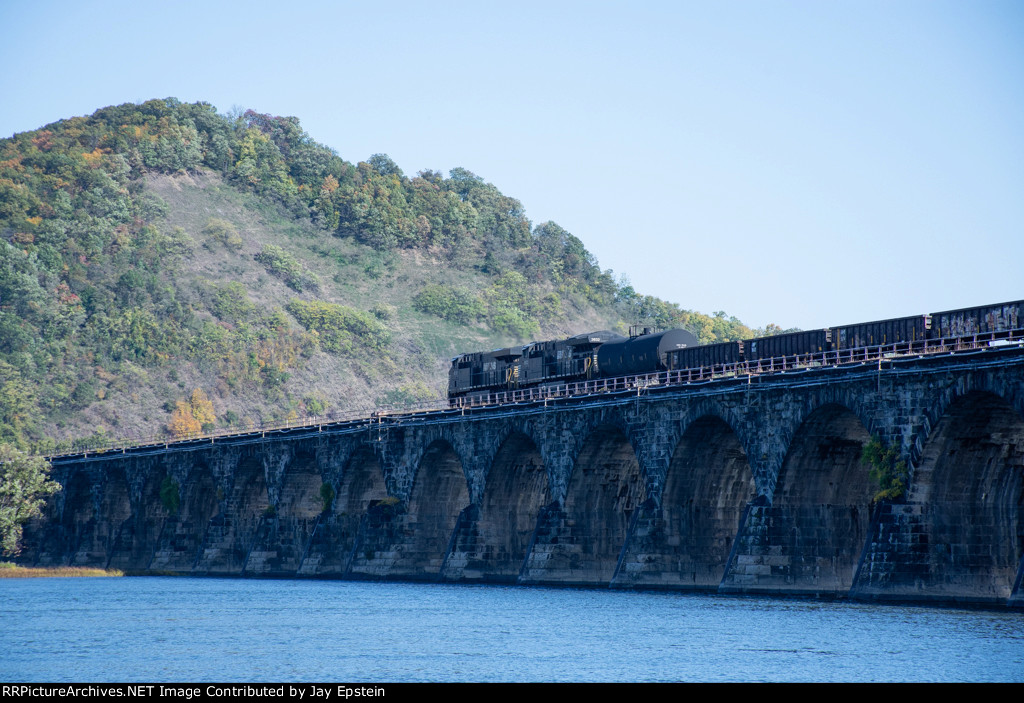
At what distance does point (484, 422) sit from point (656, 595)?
58.3 ft

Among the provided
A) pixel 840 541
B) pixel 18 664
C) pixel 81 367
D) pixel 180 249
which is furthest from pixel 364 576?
pixel 180 249

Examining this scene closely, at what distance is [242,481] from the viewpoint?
90.8m

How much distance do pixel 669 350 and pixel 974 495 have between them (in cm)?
2222

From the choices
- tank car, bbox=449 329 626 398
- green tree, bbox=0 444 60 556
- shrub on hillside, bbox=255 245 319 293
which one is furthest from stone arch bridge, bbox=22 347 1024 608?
shrub on hillside, bbox=255 245 319 293

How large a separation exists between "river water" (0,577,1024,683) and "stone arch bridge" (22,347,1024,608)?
9.87ft

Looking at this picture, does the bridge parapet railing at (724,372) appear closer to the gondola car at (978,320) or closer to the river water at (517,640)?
the gondola car at (978,320)

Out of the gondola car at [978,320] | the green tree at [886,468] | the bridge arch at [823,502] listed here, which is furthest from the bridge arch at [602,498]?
the gondola car at [978,320]

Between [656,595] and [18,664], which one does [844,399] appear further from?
[18,664]

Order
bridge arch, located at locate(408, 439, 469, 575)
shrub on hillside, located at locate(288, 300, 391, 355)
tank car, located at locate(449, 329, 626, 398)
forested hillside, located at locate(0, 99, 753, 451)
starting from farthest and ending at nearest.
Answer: shrub on hillside, located at locate(288, 300, 391, 355), forested hillside, located at locate(0, 99, 753, 451), bridge arch, located at locate(408, 439, 469, 575), tank car, located at locate(449, 329, 626, 398)

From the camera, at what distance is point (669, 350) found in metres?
66.5

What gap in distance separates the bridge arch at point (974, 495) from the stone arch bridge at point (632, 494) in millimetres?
73

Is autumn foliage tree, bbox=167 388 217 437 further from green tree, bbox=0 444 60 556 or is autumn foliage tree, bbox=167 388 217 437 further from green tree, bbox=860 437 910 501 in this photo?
green tree, bbox=860 437 910 501

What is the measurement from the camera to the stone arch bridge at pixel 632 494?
152 feet

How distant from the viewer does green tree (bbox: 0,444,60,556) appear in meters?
92.0
